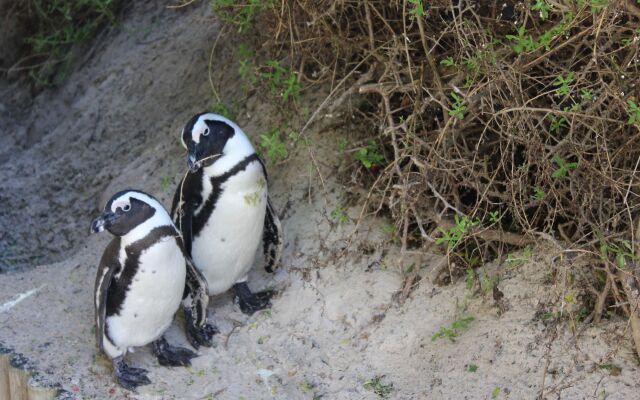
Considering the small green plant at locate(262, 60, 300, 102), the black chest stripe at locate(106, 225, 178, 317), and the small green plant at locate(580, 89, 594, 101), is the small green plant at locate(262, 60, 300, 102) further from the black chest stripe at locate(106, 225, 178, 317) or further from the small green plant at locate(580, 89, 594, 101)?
the small green plant at locate(580, 89, 594, 101)

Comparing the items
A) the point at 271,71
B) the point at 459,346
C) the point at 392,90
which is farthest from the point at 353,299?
the point at 271,71

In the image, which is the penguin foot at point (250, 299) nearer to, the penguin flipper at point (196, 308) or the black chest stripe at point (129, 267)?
the penguin flipper at point (196, 308)

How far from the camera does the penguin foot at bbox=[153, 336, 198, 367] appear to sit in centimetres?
381

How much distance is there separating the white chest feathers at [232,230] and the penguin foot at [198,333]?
7.1 inches

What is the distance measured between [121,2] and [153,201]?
235 centimetres

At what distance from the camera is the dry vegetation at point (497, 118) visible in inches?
130

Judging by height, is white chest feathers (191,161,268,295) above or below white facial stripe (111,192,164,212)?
below

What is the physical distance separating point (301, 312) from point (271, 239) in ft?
1.18

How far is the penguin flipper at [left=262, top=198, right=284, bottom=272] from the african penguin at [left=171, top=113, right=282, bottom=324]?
0.07 metres

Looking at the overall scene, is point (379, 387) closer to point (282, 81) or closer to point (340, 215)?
point (340, 215)

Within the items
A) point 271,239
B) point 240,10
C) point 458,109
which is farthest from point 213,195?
point 458,109

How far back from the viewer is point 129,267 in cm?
365

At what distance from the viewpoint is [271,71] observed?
4.46 m

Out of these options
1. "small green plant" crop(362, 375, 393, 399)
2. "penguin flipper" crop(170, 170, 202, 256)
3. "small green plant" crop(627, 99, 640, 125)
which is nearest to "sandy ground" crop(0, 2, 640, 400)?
"small green plant" crop(362, 375, 393, 399)
